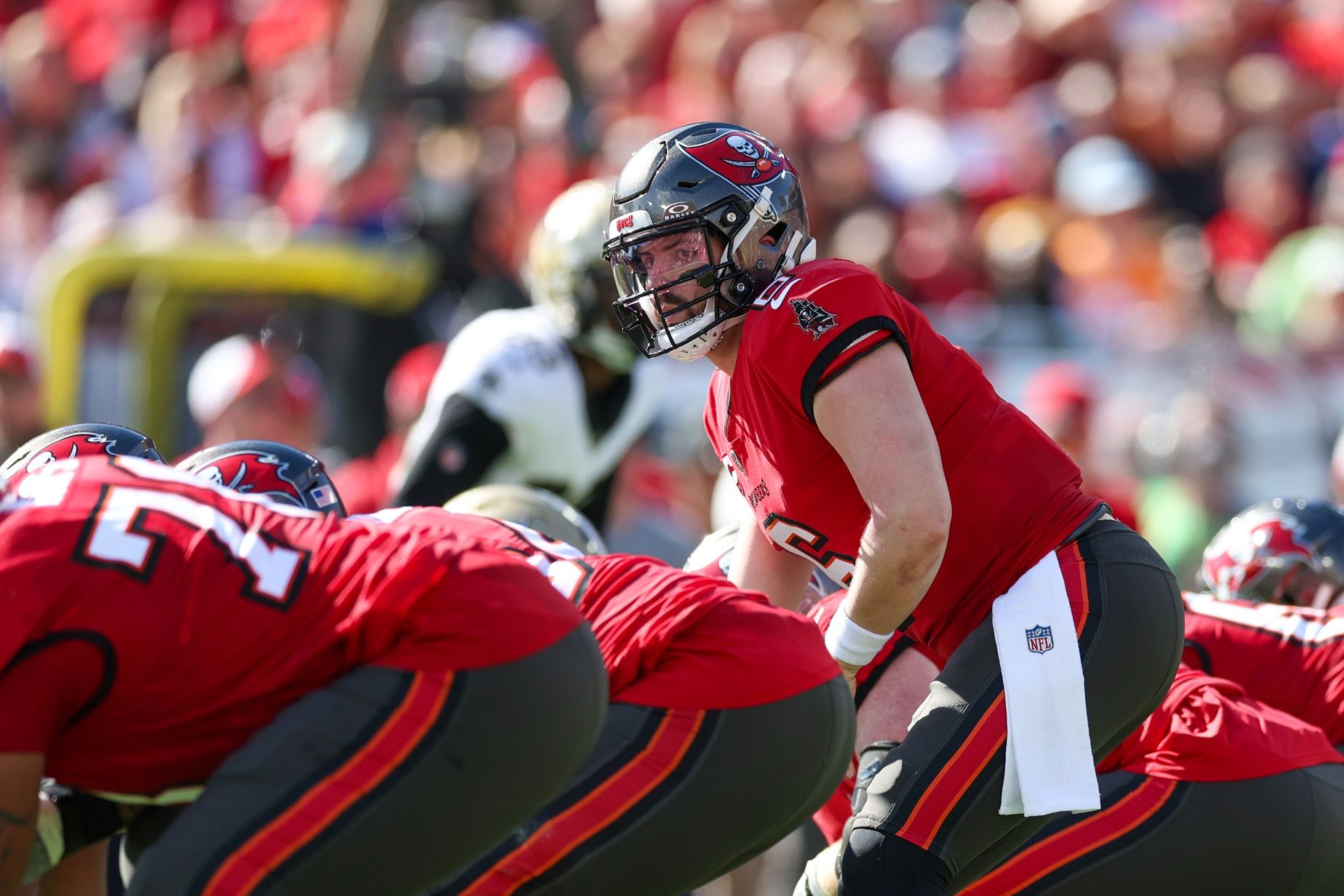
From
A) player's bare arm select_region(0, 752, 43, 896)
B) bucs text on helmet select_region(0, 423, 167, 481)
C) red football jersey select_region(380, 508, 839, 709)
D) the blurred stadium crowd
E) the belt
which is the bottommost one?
the blurred stadium crowd

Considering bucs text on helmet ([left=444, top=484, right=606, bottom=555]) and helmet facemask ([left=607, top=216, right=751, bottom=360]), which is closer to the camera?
helmet facemask ([left=607, top=216, right=751, bottom=360])

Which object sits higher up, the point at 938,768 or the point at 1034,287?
the point at 938,768

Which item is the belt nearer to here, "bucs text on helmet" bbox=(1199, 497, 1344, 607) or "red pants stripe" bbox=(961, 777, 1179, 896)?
"red pants stripe" bbox=(961, 777, 1179, 896)

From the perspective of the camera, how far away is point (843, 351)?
3.47 meters

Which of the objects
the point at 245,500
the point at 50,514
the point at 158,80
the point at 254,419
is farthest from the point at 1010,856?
the point at 158,80

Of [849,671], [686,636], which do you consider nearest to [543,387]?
[849,671]

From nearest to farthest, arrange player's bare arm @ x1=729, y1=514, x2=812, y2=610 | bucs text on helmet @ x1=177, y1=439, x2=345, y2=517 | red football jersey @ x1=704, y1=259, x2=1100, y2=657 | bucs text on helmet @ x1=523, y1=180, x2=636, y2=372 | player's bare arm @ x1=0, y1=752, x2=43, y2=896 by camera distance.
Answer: player's bare arm @ x1=0, y1=752, x2=43, y2=896 → red football jersey @ x1=704, y1=259, x2=1100, y2=657 → bucs text on helmet @ x1=177, y1=439, x2=345, y2=517 → player's bare arm @ x1=729, y1=514, x2=812, y2=610 → bucs text on helmet @ x1=523, y1=180, x2=636, y2=372

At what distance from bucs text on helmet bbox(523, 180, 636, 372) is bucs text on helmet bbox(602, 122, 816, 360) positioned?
6.94 ft

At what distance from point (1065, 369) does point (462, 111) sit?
4.87m

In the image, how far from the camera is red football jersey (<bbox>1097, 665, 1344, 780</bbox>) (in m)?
4.05

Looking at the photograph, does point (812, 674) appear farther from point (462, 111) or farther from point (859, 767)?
point (462, 111)

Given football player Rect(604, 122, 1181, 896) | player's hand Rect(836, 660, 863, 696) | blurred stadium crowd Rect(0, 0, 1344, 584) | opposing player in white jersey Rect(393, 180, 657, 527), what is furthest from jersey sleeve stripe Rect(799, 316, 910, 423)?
blurred stadium crowd Rect(0, 0, 1344, 584)

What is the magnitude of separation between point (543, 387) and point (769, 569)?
2.20 metres

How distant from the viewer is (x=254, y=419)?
7.29 meters
